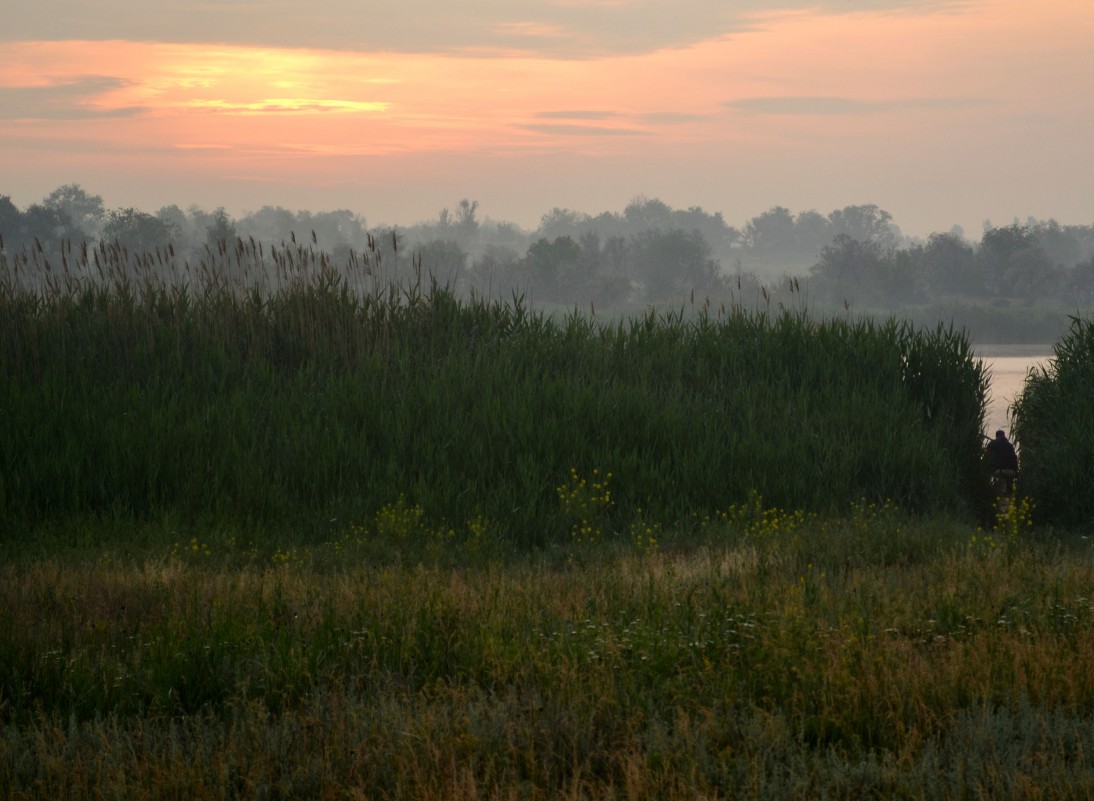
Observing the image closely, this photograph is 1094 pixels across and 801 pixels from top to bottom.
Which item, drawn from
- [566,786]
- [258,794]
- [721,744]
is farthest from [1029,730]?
[258,794]

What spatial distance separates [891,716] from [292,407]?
9.10m

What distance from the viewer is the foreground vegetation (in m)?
4.59

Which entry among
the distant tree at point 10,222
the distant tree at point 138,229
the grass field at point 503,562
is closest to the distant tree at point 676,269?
the distant tree at point 138,229

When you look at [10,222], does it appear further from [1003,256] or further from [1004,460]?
[1004,460]

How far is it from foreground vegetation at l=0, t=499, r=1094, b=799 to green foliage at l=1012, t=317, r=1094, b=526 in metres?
4.54

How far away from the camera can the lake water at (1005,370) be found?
2985cm

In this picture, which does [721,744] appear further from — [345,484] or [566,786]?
[345,484]

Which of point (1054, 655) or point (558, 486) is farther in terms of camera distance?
point (558, 486)

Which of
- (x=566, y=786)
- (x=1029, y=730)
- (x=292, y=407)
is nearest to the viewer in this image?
(x=566, y=786)

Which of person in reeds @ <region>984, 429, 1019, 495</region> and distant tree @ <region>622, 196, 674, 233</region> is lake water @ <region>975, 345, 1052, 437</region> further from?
distant tree @ <region>622, 196, 674, 233</region>

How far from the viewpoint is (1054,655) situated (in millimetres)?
5691

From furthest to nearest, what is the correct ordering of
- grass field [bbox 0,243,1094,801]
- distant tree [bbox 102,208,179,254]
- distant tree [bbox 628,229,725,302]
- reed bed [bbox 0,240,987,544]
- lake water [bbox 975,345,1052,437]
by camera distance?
1. distant tree [bbox 628,229,725,302]
2. distant tree [bbox 102,208,179,254]
3. lake water [bbox 975,345,1052,437]
4. reed bed [bbox 0,240,987,544]
5. grass field [bbox 0,243,1094,801]

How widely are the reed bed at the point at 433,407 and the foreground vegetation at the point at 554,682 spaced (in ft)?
8.42

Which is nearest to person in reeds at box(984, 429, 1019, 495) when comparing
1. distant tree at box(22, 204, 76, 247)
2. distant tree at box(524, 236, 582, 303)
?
distant tree at box(524, 236, 582, 303)
